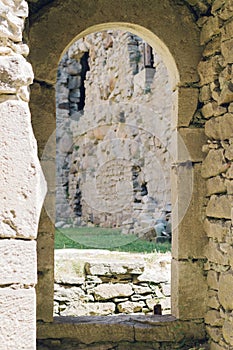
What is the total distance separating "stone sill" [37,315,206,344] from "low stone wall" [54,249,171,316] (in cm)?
129

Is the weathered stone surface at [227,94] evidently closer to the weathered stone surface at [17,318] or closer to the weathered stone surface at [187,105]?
the weathered stone surface at [187,105]

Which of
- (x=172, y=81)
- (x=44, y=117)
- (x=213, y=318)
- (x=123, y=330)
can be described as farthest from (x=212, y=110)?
(x=123, y=330)

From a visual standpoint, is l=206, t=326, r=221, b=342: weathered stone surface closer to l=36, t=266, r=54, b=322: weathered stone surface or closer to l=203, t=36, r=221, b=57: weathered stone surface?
l=36, t=266, r=54, b=322: weathered stone surface

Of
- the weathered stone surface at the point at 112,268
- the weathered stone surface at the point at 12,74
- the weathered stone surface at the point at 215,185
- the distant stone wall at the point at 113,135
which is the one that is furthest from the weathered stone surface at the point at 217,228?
the distant stone wall at the point at 113,135

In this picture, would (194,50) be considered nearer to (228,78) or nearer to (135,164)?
(228,78)

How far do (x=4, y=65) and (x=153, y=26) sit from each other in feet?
8.56

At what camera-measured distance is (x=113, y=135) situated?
11.5 metres

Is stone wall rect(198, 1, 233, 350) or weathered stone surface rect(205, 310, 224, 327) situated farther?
weathered stone surface rect(205, 310, 224, 327)

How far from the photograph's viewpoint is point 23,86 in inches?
93.9

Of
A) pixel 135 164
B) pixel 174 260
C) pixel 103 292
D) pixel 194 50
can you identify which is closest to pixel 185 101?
pixel 194 50

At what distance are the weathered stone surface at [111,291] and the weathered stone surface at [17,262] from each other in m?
3.72

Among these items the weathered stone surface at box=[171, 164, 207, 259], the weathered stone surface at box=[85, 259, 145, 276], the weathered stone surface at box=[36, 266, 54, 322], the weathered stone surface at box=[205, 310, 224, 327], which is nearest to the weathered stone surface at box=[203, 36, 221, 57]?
the weathered stone surface at box=[171, 164, 207, 259]

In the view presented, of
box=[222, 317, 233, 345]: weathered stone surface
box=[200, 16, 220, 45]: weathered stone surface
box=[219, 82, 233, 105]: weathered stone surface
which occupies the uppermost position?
box=[200, 16, 220, 45]: weathered stone surface

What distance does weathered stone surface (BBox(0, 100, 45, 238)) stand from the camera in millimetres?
2338
